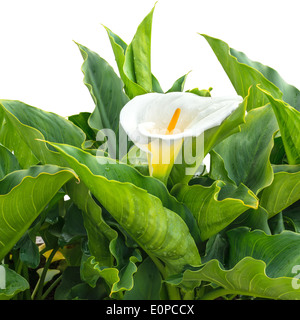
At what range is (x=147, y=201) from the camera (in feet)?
2.62

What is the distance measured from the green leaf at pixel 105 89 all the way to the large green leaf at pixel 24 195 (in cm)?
27

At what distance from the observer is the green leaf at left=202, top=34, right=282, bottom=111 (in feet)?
3.48

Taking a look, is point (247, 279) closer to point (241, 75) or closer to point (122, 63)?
point (241, 75)

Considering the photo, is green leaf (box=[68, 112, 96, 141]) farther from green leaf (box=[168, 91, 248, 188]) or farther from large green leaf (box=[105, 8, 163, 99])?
green leaf (box=[168, 91, 248, 188])

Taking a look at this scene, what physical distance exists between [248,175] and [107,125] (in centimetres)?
30

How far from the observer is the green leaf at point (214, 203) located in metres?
0.84

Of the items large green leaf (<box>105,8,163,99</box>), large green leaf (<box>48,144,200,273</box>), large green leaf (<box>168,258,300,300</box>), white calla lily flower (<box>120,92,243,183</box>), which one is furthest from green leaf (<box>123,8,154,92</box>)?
large green leaf (<box>168,258,300,300</box>)

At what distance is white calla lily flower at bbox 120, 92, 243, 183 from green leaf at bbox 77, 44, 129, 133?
0.73 feet

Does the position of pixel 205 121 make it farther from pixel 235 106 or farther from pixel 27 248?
pixel 27 248

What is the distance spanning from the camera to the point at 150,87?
1147 mm
